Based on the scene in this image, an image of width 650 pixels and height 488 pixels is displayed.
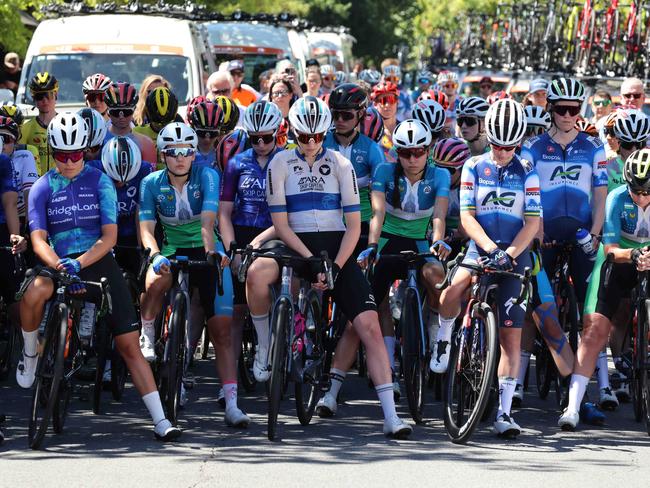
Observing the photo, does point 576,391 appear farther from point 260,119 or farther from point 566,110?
point 260,119

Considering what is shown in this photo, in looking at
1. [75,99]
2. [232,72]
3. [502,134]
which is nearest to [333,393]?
[502,134]

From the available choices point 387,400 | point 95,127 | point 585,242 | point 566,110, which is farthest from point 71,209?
point 566,110

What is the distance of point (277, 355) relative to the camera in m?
8.60

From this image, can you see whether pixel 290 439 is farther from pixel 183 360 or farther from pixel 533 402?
pixel 533 402

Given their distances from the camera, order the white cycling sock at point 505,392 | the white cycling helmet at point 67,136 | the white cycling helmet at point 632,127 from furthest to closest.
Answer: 1. the white cycling helmet at point 632,127
2. the white cycling sock at point 505,392
3. the white cycling helmet at point 67,136

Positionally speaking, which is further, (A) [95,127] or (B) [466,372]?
(A) [95,127]

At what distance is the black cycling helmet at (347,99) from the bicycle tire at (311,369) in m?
1.71

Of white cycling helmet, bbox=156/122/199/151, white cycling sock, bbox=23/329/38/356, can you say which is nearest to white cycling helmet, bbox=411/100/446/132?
white cycling helmet, bbox=156/122/199/151

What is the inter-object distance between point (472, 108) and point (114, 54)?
23.4 ft

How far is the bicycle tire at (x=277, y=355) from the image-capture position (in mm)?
8602

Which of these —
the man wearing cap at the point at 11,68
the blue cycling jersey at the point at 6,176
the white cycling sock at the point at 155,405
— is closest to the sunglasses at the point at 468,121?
the blue cycling jersey at the point at 6,176

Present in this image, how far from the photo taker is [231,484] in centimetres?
757

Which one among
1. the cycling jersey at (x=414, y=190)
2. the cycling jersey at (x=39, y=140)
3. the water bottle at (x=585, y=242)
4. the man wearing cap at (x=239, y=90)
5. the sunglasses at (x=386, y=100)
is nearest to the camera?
the water bottle at (x=585, y=242)

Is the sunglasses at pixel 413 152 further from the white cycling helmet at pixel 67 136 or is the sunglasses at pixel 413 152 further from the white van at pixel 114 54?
the white van at pixel 114 54
